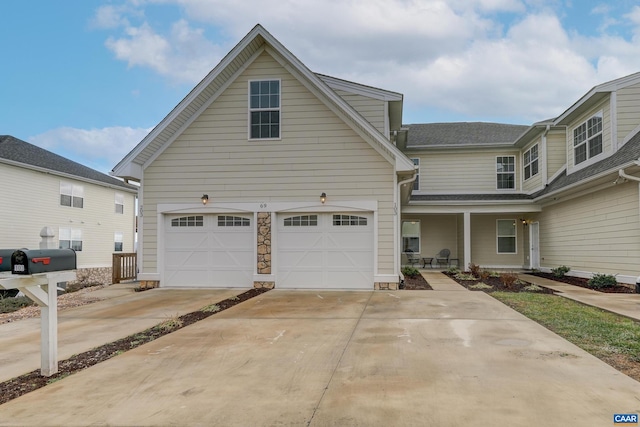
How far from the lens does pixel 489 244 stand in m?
19.1

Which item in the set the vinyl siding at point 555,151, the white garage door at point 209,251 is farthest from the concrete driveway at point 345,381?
the vinyl siding at point 555,151

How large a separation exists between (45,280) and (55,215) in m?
18.6

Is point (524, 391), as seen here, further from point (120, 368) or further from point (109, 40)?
point (109, 40)

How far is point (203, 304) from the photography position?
9.09 meters

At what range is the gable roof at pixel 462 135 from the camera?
62.0 ft

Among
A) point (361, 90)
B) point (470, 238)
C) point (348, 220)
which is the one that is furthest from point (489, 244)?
point (361, 90)

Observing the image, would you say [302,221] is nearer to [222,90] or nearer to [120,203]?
[222,90]

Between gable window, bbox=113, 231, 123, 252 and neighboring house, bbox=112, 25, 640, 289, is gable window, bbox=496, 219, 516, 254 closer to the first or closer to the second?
neighboring house, bbox=112, 25, 640, 289

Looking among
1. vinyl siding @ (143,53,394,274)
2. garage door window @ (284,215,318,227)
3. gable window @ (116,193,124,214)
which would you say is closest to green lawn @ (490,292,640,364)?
vinyl siding @ (143,53,394,274)

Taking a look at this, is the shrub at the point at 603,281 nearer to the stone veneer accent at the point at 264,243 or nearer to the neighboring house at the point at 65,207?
the stone veneer accent at the point at 264,243

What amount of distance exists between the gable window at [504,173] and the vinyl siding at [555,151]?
8.99 feet

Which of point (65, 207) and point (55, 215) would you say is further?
point (65, 207)

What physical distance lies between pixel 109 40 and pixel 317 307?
18.1m

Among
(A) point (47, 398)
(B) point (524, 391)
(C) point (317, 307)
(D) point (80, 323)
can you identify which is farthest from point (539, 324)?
(D) point (80, 323)
